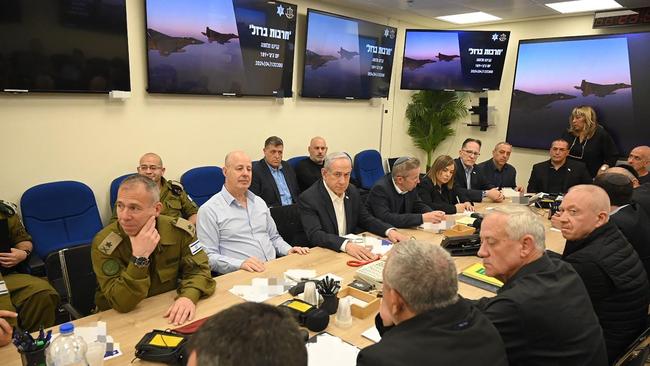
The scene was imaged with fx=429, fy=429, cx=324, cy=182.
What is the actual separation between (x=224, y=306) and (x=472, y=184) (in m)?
3.83

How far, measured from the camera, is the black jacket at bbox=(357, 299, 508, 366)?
1.15 m

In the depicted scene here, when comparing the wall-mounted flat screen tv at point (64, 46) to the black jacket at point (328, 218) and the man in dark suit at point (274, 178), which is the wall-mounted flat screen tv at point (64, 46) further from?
the black jacket at point (328, 218)

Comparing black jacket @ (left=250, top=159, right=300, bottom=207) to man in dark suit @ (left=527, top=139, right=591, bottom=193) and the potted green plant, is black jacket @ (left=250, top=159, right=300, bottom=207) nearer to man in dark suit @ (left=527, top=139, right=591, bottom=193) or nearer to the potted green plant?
man in dark suit @ (left=527, top=139, right=591, bottom=193)

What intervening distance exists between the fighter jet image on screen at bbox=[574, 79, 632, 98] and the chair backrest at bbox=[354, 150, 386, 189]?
310 cm

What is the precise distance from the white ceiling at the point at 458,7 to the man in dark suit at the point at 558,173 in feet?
6.44

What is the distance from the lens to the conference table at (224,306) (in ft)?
5.49

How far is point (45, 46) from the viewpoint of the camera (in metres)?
3.45

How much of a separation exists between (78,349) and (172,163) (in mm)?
3286

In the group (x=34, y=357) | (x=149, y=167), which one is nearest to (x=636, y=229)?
(x=34, y=357)

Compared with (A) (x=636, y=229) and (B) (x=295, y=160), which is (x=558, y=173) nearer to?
(A) (x=636, y=229)

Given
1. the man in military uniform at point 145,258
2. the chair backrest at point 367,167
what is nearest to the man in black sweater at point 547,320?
the man in military uniform at point 145,258

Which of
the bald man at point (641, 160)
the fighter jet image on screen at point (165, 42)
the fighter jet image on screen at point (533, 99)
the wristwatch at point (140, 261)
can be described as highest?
the fighter jet image on screen at point (165, 42)

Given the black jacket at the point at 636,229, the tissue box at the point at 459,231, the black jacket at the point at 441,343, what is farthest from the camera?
the tissue box at the point at 459,231

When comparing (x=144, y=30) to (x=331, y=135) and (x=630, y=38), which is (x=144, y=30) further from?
(x=630, y=38)
